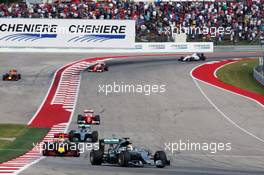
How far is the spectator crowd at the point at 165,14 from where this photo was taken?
64750mm

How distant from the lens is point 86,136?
31547 mm

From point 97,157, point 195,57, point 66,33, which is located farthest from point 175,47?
point 97,157

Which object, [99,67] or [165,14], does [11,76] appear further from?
[165,14]

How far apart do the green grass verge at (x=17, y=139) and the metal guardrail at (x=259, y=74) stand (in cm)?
1921

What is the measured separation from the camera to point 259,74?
5238 centimetres

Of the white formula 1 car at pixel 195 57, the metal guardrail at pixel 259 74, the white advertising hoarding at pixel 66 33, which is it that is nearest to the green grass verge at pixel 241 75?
the metal guardrail at pixel 259 74

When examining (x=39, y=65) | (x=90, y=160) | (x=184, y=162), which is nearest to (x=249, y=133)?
(x=184, y=162)

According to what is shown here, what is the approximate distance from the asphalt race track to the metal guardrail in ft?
13.3

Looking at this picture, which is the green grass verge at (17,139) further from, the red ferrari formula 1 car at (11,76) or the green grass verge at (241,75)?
the green grass verge at (241,75)

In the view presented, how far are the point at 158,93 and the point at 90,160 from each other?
21.3m

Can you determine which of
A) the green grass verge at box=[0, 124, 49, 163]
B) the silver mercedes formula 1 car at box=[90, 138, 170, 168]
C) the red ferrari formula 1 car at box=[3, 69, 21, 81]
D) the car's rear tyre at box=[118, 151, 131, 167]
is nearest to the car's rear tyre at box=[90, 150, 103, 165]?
the silver mercedes formula 1 car at box=[90, 138, 170, 168]

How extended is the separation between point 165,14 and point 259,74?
645 inches

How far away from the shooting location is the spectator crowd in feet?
212

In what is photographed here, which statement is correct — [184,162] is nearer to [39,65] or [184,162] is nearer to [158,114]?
[158,114]
